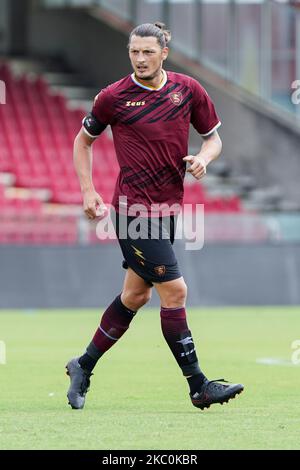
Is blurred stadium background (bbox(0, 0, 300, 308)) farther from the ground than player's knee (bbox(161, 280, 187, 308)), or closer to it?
closer to it

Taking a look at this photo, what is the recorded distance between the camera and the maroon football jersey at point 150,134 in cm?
789

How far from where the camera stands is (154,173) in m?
7.89

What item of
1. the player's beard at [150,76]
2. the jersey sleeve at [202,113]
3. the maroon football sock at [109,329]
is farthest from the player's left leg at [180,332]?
the player's beard at [150,76]

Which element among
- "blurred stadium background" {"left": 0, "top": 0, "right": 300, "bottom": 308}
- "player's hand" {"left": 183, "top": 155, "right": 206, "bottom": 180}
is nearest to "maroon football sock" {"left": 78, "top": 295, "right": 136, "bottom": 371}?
"player's hand" {"left": 183, "top": 155, "right": 206, "bottom": 180}

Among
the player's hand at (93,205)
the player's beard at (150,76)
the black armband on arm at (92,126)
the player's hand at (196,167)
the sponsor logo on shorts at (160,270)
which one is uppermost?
the player's beard at (150,76)

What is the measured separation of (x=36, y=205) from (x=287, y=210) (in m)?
5.57

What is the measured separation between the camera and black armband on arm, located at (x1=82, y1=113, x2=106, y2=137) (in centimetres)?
810

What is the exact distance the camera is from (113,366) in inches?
439

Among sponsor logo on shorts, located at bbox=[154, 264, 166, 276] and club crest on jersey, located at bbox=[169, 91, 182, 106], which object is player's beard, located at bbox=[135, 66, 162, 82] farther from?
sponsor logo on shorts, located at bbox=[154, 264, 166, 276]

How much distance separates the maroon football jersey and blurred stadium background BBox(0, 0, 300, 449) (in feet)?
Result: 4.42

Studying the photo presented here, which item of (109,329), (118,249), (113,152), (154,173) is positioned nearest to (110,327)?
(109,329)

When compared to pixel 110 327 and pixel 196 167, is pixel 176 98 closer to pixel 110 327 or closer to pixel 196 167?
pixel 196 167

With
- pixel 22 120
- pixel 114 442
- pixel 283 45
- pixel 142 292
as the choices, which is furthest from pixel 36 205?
pixel 114 442

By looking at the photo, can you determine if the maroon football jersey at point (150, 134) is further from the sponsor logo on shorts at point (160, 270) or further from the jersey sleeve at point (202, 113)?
the sponsor logo on shorts at point (160, 270)
